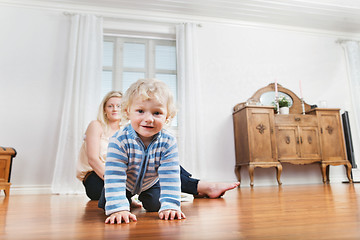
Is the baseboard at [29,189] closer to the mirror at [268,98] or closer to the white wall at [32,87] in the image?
the white wall at [32,87]

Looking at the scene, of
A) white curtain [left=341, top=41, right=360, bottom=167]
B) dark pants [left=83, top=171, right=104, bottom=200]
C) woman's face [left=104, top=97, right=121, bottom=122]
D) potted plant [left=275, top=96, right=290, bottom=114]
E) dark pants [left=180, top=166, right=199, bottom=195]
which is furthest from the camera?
white curtain [left=341, top=41, right=360, bottom=167]

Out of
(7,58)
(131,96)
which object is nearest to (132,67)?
(7,58)

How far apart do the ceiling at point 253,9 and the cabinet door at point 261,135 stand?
5.17 ft

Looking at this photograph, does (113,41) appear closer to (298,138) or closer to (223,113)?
(223,113)

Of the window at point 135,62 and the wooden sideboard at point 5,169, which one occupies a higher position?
the window at point 135,62

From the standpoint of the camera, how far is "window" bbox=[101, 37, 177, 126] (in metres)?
3.63

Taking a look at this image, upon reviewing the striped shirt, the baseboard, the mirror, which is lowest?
the baseboard

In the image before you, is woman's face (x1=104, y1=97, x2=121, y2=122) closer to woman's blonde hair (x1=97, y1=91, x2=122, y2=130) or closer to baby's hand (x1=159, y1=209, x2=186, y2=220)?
woman's blonde hair (x1=97, y1=91, x2=122, y2=130)

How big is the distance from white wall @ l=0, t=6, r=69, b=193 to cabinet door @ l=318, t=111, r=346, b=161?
3327 mm

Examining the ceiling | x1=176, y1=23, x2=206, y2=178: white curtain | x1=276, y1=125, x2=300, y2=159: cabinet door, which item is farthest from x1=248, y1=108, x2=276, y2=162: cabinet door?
the ceiling

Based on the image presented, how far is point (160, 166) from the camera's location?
0.94 metres

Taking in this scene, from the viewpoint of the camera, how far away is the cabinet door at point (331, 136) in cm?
343

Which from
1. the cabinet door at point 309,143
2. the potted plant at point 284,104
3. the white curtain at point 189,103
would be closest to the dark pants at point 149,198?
the white curtain at point 189,103

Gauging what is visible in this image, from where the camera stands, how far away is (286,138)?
333cm
